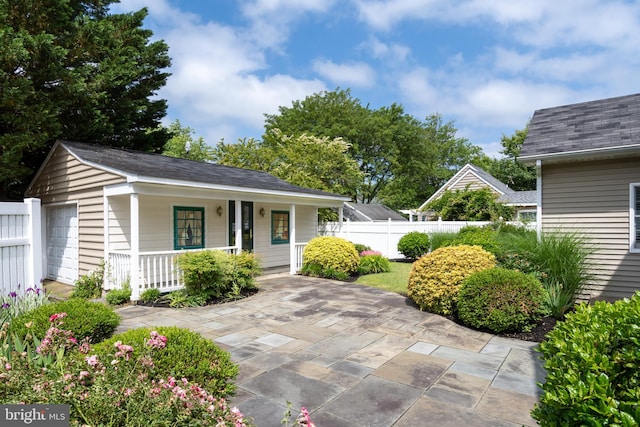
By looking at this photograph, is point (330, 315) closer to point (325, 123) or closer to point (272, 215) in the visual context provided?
point (272, 215)

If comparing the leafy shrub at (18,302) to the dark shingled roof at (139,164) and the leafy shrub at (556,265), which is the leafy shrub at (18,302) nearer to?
the dark shingled roof at (139,164)

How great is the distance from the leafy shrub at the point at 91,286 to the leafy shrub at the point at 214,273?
7.04 feet

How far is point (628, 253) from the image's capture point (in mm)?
6926

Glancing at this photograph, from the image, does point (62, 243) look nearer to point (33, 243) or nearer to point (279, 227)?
point (33, 243)

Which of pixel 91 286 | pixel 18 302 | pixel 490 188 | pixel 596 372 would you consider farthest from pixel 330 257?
pixel 490 188

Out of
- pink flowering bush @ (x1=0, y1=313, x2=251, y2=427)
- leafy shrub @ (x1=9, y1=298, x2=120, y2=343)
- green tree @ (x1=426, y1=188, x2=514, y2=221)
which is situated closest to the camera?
pink flowering bush @ (x1=0, y1=313, x2=251, y2=427)

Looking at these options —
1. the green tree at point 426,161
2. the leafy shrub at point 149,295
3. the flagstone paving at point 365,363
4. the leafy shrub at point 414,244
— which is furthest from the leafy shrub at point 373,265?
the green tree at point 426,161

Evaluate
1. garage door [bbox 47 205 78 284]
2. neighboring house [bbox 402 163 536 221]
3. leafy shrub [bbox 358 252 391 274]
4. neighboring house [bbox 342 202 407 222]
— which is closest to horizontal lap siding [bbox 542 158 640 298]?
leafy shrub [bbox 358 252 391 274]

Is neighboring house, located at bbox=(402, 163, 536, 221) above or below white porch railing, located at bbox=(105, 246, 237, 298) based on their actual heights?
above

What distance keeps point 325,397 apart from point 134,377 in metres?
1.75

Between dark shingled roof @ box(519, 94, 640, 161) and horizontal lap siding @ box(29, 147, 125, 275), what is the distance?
915 cm

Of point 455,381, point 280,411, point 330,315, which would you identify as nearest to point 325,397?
point 280,411

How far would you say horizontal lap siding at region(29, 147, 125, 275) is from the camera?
8297 mm

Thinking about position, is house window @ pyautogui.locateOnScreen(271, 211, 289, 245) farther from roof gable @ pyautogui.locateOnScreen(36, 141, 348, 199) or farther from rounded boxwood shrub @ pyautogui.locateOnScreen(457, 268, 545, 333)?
rounded boxwood shrub @ pyautogui.locateOnScreen(457, 268, 545, 333)
